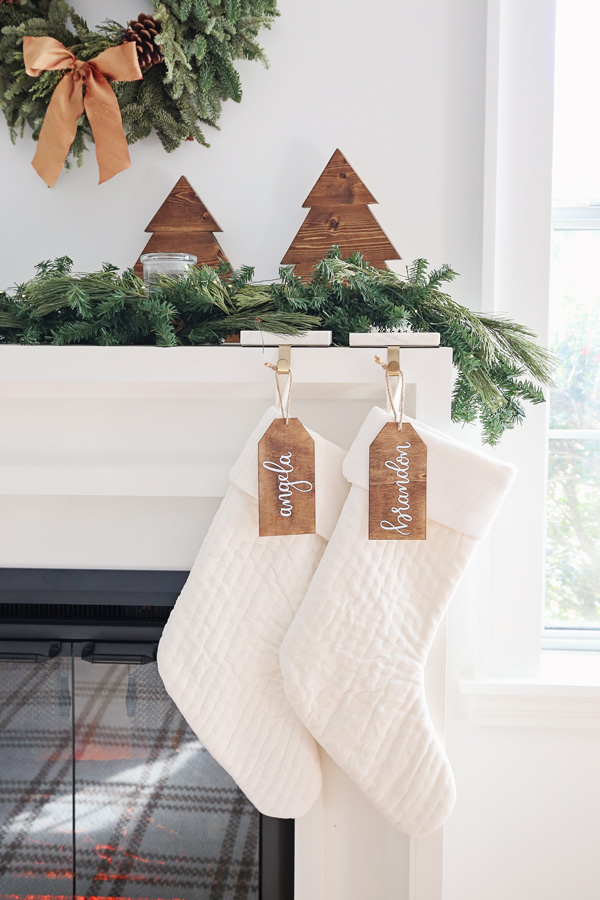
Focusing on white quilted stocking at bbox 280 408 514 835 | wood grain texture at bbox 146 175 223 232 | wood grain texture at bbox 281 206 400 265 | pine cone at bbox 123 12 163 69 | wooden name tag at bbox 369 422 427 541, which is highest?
pine cone at bbox 123 12 163 69

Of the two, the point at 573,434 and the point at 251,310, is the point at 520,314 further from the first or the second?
the point at 251,310

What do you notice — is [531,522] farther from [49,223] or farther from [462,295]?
[49,223]

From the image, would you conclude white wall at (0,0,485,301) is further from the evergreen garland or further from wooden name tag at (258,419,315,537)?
wooden name tag at (258,419,315,537)

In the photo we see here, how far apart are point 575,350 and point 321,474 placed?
0.72 meters

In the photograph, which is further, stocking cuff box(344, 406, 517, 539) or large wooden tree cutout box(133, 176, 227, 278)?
large wooden tree cutout box(133, 176, 227, 278)

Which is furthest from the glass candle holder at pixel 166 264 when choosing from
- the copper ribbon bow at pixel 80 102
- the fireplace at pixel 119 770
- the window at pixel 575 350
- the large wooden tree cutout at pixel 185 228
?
the window at pixel 575 350

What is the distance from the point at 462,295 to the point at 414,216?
164 millimetres

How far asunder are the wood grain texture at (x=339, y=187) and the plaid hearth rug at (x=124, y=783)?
797 mm

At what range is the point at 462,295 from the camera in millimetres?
1104

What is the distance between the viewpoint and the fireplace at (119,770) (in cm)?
92

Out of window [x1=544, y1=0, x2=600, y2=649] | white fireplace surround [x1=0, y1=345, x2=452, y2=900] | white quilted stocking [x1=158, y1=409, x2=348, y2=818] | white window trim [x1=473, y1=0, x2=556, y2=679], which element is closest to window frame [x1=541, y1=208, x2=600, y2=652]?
window [x1=544, y1=0, x2=600, y2=649]

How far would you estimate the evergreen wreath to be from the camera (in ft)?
3.25

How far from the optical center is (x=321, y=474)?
31.4 inches

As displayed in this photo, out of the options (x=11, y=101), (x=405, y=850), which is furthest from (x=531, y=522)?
(x=11, y=101)
